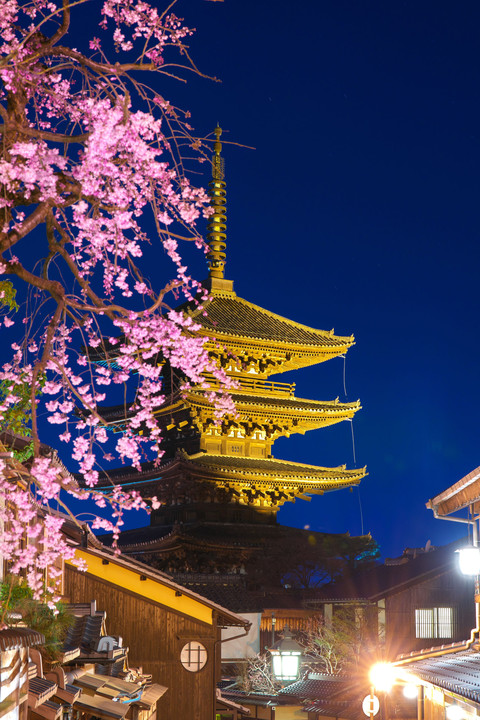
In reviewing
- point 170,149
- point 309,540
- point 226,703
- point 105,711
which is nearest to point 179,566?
point 309,540

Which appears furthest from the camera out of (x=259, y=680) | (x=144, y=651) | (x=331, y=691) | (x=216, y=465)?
(x=216, y=465)

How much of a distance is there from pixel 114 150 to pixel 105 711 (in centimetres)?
895

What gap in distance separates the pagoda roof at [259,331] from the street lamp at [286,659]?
56.2 feet

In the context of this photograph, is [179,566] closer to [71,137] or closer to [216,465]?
[216,465]

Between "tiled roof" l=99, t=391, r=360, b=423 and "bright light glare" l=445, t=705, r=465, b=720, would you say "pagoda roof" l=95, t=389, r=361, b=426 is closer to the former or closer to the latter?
"tiled roof" l=99, t=391, r=360, b=423

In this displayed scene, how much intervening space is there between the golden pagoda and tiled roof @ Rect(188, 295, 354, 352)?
0.14 ft

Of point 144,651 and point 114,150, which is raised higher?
point 114,150

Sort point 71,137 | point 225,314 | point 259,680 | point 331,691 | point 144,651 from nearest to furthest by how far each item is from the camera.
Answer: point 71,137 → point 144,651 → point 331,691 → point 259,680 → point 225,314

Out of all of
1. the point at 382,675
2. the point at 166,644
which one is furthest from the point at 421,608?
the point at 382,675

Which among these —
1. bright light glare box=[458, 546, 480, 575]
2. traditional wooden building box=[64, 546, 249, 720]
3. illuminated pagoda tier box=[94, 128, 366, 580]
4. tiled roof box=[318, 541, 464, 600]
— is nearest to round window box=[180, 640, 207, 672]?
traditional wooden building box=[64, 546, 249, 720]

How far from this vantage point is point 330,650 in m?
29.1

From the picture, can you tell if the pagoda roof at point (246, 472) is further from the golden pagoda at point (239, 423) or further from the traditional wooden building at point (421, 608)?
the traditional wooden building at point (421, 608)

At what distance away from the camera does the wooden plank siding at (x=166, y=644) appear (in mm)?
23641

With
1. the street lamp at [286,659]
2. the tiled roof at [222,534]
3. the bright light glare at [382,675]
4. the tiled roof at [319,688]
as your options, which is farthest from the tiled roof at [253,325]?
the bright light glare at [382,675]
